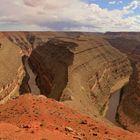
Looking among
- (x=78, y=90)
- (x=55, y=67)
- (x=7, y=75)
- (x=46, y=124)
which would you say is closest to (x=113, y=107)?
(x=78, y=90)

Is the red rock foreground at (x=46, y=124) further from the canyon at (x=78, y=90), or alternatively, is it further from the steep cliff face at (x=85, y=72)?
the steep cliff face at (x=85, y=72)

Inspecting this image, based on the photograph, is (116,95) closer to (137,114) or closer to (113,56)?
(137,114)

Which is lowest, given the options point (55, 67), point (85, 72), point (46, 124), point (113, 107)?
point (113, 107)

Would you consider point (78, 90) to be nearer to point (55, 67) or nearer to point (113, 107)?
point (113, 107)

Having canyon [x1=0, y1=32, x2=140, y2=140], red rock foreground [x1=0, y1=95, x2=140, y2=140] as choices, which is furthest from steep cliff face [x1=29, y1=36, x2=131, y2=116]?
red rock foreground [x1=0, y1=95, x2=140, y2=140]

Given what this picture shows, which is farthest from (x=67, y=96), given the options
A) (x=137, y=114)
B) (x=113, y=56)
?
(x=113, y=56)
